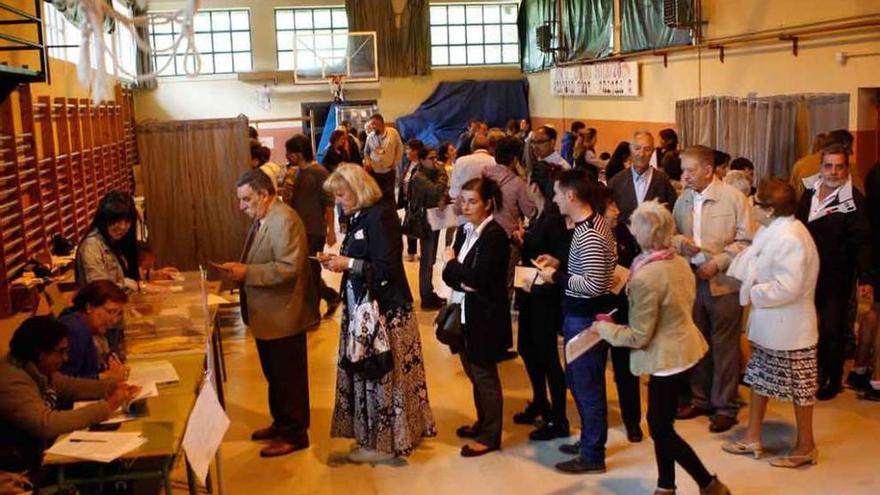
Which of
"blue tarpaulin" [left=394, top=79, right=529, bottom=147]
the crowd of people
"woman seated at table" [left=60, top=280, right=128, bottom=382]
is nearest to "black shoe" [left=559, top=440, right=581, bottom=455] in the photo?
the crowd of people

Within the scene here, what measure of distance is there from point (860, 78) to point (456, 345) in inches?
185

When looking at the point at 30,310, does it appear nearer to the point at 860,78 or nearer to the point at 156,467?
the point at 156,467

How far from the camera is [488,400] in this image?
4434 millimetres

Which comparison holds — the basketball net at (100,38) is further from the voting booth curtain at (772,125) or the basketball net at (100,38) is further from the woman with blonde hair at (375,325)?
the voting booth curtain at (772,125)

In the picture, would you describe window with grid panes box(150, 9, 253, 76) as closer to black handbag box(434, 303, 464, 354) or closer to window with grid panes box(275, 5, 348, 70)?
window with grid panes box(275, 5, 348, 70)

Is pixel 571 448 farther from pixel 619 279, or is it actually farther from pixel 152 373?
pixel 152 373

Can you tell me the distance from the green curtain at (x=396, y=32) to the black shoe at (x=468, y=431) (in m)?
14.5

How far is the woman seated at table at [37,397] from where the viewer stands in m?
3.14

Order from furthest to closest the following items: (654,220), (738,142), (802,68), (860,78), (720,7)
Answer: (720,7) → (738,142) → (802,68) → (860,78) → (654,220)

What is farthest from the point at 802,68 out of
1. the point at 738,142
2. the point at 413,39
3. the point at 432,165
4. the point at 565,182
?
the point at 413,39

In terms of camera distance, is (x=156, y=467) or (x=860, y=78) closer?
(x=156, y=467)

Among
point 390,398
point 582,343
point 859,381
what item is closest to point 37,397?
point 390,398

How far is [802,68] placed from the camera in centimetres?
818

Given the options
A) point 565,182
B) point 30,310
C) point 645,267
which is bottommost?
point 30,310
